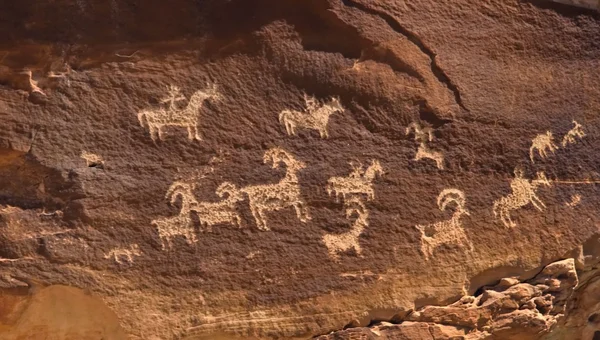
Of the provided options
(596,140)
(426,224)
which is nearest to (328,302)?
(426,224)

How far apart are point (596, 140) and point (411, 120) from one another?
70 centimetres

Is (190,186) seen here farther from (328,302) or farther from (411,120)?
(411,120)

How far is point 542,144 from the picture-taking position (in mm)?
2543

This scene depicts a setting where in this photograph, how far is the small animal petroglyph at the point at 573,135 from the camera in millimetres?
2567

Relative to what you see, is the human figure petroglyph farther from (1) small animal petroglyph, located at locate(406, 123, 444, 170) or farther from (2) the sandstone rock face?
(1) small animal petroglyph, located at locate(406, 123, 444, 170)

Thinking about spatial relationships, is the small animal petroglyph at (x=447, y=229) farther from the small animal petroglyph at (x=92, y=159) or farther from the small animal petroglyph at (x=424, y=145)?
the small animal petroglyph at (x=92, y=159)

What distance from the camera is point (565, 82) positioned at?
2.58 meters

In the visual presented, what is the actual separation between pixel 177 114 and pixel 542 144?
4.09 feet

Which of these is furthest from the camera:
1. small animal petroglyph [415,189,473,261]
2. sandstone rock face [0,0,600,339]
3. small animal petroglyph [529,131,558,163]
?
small animal petroglyph [529,131,558,163]

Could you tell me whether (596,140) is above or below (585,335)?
above

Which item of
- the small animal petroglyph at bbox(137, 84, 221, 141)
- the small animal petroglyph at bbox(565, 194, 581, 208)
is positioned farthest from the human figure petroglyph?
the small animal petroglyph at bbox(565, 194, 581, 208)

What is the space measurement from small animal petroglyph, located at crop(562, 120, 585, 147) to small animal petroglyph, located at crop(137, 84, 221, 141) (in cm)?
121

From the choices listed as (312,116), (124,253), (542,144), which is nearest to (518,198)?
(542,144)

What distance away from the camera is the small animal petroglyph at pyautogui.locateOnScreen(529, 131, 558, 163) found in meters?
2.53
